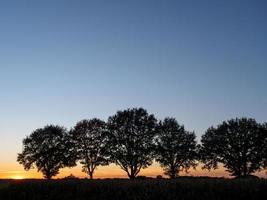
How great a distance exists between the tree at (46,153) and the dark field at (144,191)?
61117 mm

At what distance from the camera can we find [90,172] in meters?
90.6

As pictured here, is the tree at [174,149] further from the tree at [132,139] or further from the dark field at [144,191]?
→ the dark field at [144,191]

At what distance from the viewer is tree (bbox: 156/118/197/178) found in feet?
291

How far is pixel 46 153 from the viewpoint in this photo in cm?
9456

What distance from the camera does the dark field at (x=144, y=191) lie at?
2505 centimetres

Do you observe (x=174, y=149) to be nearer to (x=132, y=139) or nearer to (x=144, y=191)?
(x=132, y=139)

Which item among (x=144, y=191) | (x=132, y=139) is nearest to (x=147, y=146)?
(x=132, y=139)

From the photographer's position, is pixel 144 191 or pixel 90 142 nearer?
pixel 144 191

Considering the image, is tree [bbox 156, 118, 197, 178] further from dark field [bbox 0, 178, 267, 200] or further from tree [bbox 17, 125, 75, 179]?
dark field [bbox 0, 178, 267, 200]

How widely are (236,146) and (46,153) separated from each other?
136ft

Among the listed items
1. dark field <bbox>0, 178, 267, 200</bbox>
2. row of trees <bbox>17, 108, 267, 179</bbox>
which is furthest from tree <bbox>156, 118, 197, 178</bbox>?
dark field <bbox>0, 178, 267, 200</bbox>

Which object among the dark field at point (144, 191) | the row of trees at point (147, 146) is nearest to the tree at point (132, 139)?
the row of trees at point (147, 146)

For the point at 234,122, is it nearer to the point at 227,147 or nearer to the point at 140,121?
the point at 227,147

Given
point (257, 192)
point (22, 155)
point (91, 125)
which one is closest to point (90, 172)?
point (91, 125)
